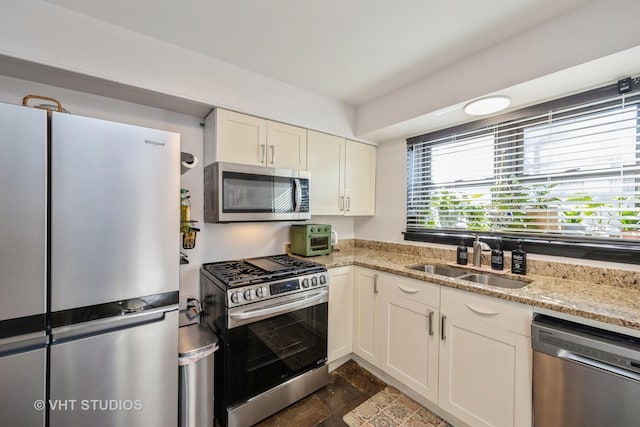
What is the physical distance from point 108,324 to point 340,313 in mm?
1580

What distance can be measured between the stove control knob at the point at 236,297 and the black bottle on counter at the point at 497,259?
183cm

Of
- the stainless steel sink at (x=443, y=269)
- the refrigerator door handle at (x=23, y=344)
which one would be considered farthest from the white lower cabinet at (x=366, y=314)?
the refrigerator door handle at (x=23, y=344)

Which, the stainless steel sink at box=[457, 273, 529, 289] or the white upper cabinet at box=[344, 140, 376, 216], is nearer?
the stainless steel sink at box=[457, 273, 529, 289]

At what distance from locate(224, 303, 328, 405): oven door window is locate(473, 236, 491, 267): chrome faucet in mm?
1229

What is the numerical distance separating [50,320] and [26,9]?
1.52 m

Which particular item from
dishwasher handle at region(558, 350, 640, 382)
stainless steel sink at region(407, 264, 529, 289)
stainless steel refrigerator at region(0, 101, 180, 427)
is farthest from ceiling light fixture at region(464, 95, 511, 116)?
stainless steel refrigerator at region(0, 101, 180, 427)

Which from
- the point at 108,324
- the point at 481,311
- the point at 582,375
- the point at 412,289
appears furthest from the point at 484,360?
the point at 108,324

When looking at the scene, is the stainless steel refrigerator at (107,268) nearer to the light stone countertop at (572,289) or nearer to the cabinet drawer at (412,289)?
the light stone countertop at (572,289)

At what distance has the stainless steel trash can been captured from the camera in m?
1.40

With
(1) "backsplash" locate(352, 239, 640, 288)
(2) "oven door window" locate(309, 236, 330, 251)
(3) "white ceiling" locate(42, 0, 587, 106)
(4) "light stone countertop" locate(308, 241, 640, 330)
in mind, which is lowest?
(4) "light stone countertop" locate(308, 241, 640, 330)

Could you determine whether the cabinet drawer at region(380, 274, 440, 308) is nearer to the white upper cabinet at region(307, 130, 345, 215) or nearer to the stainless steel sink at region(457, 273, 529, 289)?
the stainless steel sink at region(457, 273, 529, 289)

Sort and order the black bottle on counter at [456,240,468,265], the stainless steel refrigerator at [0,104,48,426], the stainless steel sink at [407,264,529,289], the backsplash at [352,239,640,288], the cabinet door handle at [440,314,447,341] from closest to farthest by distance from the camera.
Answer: the stainless steel refrigerator at [0,104,48,426]
the backsplash at [352,239,640,288]
the cabinet door handle at [440,314,447,341]
the stainless steel sink at [407,264,529,289]
the black bottle on counter at [456,240,468,265]

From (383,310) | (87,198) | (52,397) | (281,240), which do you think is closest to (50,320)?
(52,397)

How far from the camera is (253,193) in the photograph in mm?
1975
